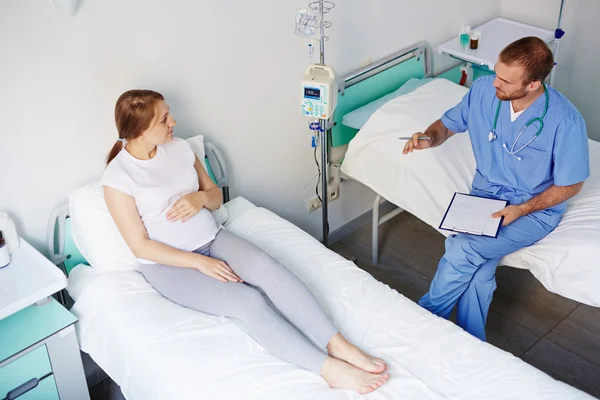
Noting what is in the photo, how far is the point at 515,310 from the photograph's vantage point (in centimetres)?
288

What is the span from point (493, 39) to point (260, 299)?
213cm

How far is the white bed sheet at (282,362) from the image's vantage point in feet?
6.07

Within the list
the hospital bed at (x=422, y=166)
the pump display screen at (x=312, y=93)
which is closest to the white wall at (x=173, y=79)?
the hospital bed at (x=422, y=166)

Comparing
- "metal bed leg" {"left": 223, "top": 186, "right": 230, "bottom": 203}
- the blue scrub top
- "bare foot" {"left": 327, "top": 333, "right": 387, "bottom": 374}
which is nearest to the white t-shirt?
"metal bed leg" {"left": 223, "top": 186, "right": 230, "bottom": 203}

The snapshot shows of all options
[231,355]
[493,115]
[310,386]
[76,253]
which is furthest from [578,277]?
[76,253]

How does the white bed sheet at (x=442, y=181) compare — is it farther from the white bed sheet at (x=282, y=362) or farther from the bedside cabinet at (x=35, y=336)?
the bedside cabinet at (x=35, y=336)

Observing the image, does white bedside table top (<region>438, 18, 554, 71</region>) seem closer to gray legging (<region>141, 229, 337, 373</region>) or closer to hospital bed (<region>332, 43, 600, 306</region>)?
hospital bed (<region>332, 43, 600, 306</region>)

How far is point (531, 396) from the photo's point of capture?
181 cm

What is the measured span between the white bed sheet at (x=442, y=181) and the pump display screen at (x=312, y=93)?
446mm

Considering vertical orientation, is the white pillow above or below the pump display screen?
below

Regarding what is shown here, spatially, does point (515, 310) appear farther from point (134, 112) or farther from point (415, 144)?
point (134, 112)

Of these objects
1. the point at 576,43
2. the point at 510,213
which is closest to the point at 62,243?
the point at 510,213

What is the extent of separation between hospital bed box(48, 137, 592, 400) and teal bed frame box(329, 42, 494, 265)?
31.0 inches

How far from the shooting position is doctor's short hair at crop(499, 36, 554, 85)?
A: 2254mm
